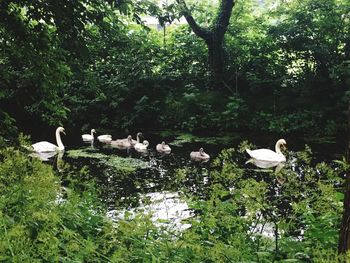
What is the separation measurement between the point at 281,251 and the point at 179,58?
18.7 m

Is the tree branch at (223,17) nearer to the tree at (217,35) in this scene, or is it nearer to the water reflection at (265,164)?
the tree at (217,35)

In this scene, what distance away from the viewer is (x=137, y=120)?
19.5 m

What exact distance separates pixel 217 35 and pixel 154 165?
9212mm

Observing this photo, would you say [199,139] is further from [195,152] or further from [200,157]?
[200,157]

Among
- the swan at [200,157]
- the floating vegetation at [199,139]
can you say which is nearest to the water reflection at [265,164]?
the swan at [200,157]

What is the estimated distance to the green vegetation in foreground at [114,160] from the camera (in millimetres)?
11962

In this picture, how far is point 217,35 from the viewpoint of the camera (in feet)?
63.8

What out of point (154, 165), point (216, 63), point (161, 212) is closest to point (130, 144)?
point (154, 165)

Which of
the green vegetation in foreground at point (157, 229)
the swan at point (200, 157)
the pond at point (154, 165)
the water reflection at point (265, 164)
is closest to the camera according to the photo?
the green vegetation in foreground at point (157, 229)

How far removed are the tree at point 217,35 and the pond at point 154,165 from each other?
4137mm

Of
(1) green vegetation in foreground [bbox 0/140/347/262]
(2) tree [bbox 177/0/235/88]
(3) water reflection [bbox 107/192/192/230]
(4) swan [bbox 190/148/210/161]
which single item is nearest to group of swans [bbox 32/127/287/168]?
(4) swan [bbox 190/148/210/161]

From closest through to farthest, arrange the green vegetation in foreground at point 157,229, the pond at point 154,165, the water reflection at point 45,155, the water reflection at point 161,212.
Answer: the green vegetation in foreground at point 157,229, the water reflection at point 161,212, the pond at point 154,165, the water reflection at point 45,155

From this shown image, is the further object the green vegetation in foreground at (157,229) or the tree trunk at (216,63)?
the tree trunk at (216,63)

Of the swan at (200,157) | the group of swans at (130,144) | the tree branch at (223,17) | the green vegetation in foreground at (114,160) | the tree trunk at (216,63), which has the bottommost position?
the green vegetation in foreground at (114,160)
